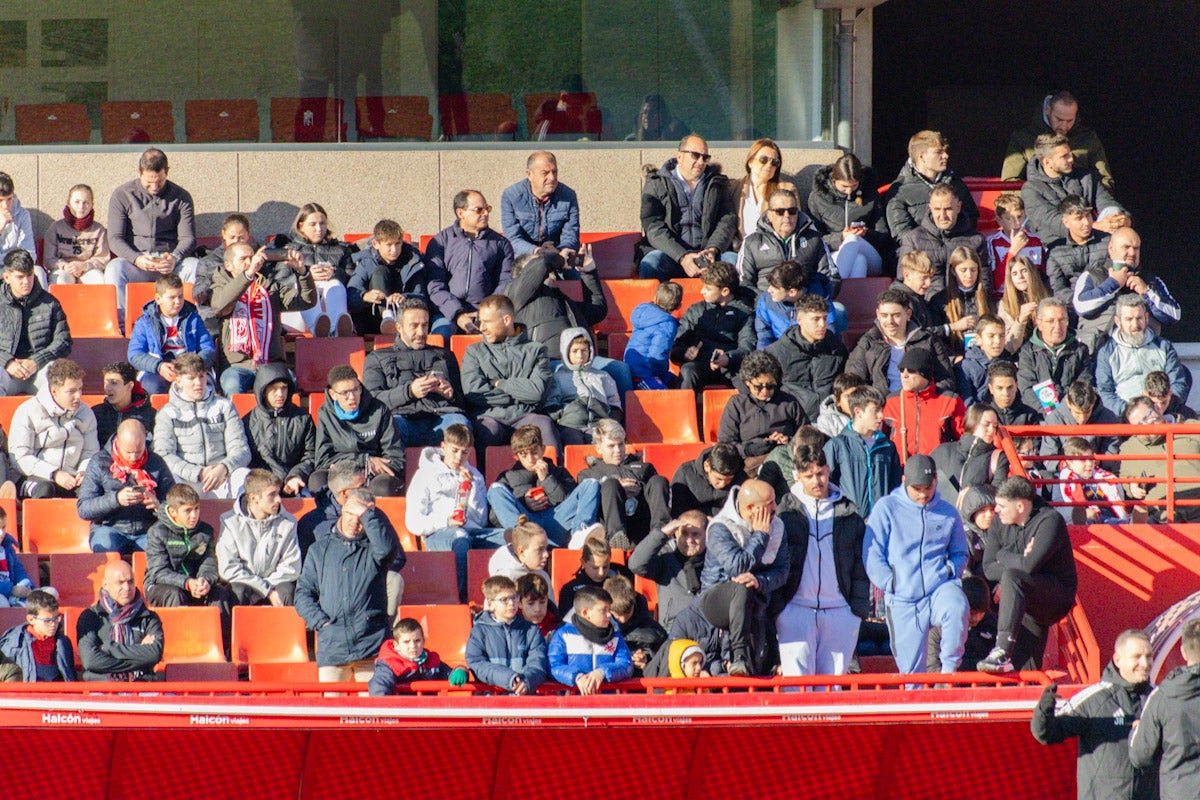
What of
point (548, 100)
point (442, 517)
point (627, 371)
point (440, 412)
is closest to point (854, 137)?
point (548, 100)

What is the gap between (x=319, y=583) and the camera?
8.75 meters

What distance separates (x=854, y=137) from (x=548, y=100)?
109 inches

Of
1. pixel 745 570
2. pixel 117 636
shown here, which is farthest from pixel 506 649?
pixel 117 636

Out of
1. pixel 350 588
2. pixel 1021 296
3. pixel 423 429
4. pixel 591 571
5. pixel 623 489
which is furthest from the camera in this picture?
pixel 1021 296

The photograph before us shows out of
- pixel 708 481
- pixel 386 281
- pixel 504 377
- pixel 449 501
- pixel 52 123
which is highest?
pixel 52 123

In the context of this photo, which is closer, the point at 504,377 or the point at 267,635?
the point at 267,635

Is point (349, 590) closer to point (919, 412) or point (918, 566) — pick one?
point (918, 566)

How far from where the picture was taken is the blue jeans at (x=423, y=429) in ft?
34.9

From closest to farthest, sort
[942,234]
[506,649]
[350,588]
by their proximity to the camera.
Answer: [506,649]
[350,588]
[942,234]

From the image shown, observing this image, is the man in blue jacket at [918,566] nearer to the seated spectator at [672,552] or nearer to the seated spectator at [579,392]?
the seated spectator at [672,552]

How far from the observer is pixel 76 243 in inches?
501

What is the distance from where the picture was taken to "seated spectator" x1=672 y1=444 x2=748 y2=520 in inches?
372

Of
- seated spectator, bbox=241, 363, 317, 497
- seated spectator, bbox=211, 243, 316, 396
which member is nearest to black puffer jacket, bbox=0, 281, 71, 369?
seated spectator, bbox=211, 243, 316, 396

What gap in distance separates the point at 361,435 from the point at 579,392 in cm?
154
